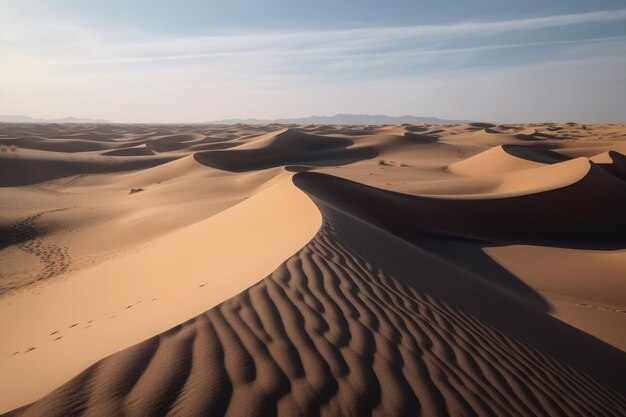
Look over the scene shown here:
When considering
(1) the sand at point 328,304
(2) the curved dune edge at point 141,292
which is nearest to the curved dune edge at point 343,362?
(1) the sand at point 328,304

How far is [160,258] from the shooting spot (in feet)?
22.0

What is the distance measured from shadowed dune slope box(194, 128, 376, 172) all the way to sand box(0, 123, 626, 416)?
38.9 feet

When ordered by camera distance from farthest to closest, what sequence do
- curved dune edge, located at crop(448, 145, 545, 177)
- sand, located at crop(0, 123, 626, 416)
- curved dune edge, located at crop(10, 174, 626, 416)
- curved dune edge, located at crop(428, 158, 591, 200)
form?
curved dune edge, located at crop(448, 145, 545, 177) < curved dune edge, located at crop(428, 158, 591, 200) < sand, located at crop(0, 123, 626, 416) < curved dune edge, located at crop(10, 174, 626, 416)

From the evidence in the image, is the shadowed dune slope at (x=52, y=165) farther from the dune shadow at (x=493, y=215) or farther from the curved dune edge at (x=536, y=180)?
the curved dune edge at (x=536, y=180)

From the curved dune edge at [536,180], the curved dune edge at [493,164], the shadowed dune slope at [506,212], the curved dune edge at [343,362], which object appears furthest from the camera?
the curved dune edge at [493,164]

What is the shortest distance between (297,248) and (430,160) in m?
23.2

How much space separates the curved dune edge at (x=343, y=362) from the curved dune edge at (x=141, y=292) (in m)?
0.36

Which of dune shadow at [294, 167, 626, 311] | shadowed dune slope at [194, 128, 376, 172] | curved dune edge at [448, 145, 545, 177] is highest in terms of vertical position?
dune shadow at [294, 167, 626, 311]

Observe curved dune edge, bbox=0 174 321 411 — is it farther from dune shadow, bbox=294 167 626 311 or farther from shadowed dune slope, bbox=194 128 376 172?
shadowed dune slope, bbox=194 128 376 172

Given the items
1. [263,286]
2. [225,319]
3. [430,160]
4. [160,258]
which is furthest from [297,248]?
[430,160]

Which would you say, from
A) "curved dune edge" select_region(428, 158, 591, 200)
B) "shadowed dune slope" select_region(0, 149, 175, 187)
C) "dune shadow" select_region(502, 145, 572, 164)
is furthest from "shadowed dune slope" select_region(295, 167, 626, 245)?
"shadowed dune slope" select_region(0, 149, 175, 187)

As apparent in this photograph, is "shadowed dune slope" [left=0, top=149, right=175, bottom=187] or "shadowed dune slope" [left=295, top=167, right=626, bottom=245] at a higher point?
"shadowed dune slope" [left=295, top=167, right=626, bottom=245]

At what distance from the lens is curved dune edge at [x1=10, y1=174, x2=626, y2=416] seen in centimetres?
190

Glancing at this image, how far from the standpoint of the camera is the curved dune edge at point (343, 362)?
1.90m
